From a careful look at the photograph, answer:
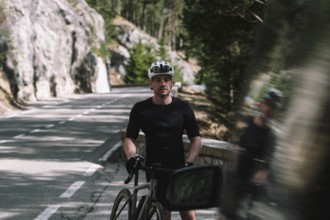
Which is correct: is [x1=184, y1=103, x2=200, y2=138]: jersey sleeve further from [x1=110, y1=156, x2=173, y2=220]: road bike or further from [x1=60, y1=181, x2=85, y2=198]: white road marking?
[x1=60, y1=181, x2=85, y2=198]: white road marking

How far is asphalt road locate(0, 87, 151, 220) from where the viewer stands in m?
8.14

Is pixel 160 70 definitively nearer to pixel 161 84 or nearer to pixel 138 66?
pixel 161 84

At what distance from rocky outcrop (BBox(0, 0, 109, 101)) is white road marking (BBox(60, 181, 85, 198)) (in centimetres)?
2369

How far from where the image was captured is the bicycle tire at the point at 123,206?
468 centimetres

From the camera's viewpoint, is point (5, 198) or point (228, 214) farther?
point (5, 198)

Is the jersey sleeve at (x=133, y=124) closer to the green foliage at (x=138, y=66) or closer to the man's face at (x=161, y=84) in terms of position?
the man's face at (x=161, y=84)

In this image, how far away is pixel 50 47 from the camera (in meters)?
45.0

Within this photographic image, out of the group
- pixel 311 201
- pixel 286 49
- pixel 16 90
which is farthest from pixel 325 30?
pixel 16 90

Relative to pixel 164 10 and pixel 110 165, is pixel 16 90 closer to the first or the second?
pixel 110 165

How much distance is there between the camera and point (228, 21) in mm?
21000

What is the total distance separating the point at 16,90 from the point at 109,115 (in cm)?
976

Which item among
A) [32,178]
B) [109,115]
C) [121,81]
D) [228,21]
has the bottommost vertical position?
[121,81]

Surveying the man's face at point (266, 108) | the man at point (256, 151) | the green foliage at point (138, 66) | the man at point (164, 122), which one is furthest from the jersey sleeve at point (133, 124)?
the green foliage at point (138, 66)

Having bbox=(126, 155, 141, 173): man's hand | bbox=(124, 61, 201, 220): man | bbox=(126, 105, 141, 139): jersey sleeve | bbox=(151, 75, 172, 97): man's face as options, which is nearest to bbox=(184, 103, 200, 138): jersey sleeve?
bbox=(124, 61, 201, 220): man
